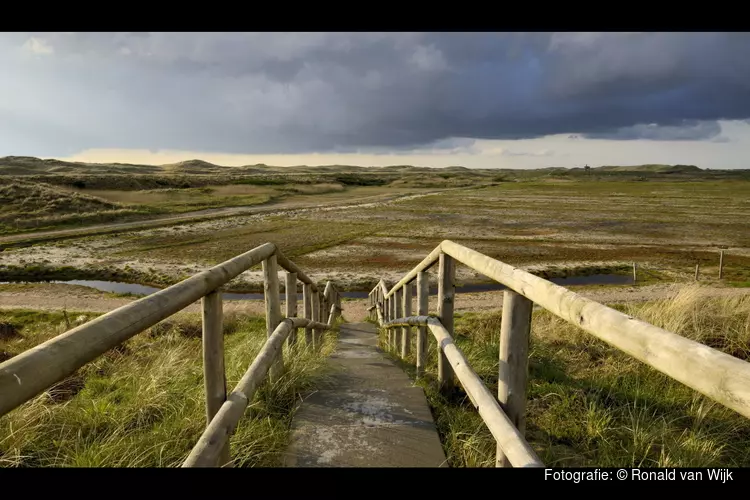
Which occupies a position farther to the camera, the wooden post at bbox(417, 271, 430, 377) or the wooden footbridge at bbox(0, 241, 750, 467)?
the wooden post at bbox(417, 271, 430, 377)

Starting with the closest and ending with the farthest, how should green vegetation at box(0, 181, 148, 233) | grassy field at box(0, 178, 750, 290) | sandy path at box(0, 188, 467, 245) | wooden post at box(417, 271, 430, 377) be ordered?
wooden post at box(417, 271, 430, 377) < grassy field at box(0, 178, 750, 290) < sandy path at box(0, 188, 467, 245) < green vegetation at box(0, 181, 148, 233)

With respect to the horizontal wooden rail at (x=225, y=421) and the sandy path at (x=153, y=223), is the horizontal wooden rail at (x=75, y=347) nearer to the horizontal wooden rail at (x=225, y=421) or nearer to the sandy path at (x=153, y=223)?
the horizontal wooden rail at (x=225, y=421)

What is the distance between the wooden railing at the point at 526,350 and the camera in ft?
3.01

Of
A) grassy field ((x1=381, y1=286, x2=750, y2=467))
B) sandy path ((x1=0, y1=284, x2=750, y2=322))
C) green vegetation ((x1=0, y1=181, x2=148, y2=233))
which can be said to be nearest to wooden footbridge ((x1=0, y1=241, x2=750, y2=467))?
grassy field ((x1=381, y1=286, x2=750, y2=467))

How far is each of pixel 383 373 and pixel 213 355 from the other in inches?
91.9

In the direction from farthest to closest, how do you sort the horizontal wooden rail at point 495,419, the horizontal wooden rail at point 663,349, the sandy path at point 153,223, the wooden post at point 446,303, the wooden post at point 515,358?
the sandy path at point 153,223, the wooden post at point 446,303, the wooden post at point 515,358, the horizontal wooden rail at point 495,419, the horizontal wooden rail at point 663,349

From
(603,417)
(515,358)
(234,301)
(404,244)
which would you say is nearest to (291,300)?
(515,358)

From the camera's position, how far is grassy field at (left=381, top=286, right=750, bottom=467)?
95.7 inches

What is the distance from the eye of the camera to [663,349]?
3.42 feet

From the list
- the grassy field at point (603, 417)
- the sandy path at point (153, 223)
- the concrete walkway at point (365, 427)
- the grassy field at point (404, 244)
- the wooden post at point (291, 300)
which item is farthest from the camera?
the sandy path at point (153, 223)

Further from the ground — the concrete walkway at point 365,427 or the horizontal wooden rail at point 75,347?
the horizontal wooden rail at point 75,347

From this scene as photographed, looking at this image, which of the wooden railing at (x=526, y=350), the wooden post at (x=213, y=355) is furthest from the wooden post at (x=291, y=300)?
the wooden post at (x=213, y=355)

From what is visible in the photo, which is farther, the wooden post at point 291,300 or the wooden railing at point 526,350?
the wooden post at point 291,300
